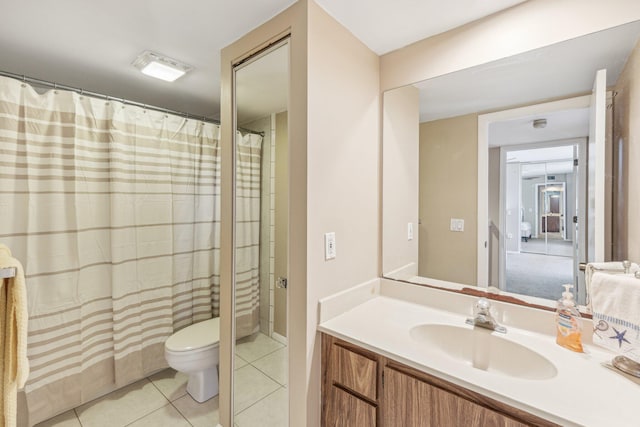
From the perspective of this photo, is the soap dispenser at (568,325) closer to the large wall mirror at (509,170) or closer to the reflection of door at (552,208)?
the large wall mirror at (509,170)

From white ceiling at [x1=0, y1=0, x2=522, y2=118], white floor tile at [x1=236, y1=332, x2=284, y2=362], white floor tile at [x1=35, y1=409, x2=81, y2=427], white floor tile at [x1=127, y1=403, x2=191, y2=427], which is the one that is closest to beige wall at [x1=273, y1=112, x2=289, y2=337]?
white floor tile at [x1=236, y1=332, x2=284, y2=362]

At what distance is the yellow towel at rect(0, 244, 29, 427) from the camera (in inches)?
30.7

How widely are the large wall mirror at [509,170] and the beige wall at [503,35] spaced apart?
38 millimetres

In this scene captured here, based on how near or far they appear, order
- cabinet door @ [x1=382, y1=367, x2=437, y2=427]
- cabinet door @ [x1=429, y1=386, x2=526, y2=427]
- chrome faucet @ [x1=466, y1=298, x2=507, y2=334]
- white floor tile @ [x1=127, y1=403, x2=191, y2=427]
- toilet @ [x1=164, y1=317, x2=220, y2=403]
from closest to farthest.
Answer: cabinet door @ [x1=429, y1=386, x2=526, y2=427] < cabinet door @ [x1=382, y1=367, x2=437, y2=427] < chrome faucet @ [x1=466, y1=298, x2=507, y2=334] < white floor tile @ [x1=127, y1=403, x2=191, y2=427] < toilet @ [x1=164, y1=317, x2=220, y2=403]

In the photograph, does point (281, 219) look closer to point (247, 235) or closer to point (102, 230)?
point (247, 235)

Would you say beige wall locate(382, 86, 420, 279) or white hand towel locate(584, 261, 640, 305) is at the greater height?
beige wall locate(382, 86, 420, 279)

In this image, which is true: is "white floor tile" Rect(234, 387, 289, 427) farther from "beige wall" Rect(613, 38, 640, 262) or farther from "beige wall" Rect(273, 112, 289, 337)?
"beige wall" Rect(613, 38, 640, 262)

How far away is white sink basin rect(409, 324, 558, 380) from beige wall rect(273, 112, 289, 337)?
2.11 feet

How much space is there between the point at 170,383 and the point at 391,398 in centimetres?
194

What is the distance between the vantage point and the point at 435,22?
1.36 m

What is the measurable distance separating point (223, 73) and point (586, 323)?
6.99ft

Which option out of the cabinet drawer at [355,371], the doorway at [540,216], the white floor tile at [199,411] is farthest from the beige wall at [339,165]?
the white floor tile at [199,411]

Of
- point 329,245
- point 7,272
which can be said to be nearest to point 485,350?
point 329,245

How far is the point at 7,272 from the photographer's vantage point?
0.75 metres
